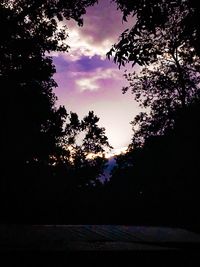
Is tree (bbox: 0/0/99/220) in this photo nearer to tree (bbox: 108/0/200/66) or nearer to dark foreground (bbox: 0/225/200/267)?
tree (bbox: 108/0/200/66)

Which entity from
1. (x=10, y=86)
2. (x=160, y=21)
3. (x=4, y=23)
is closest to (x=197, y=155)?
(x=10, y=86)

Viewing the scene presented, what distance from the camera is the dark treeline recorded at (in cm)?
1797

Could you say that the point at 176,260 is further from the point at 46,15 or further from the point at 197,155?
the point at 197,155

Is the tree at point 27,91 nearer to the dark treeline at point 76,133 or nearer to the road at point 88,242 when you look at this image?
the dark treeline at point 76,133

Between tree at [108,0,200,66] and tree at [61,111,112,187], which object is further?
tree at [61,111,112,187]

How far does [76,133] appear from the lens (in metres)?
38.9

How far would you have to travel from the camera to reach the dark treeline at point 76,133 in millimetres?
17969

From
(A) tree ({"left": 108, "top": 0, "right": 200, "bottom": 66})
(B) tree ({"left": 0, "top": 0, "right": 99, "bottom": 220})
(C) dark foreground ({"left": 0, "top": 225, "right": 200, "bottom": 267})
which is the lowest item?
(C) dark foreground ({"left": 0, "top": 225, "right": 200, "bottom": 267})

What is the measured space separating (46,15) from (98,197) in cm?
2853

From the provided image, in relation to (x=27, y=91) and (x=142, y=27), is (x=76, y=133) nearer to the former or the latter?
(x=27, y=91)

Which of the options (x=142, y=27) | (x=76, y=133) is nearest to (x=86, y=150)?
(x=76, y=133)

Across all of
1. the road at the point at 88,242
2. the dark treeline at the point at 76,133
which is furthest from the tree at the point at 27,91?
the road at the point at 88,242

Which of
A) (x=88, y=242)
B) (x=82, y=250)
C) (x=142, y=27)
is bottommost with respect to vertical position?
(x=82, y=250)

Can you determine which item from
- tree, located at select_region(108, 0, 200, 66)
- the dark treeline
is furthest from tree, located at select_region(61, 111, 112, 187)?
tree, located at select_region(108, 0, 200, 66)
